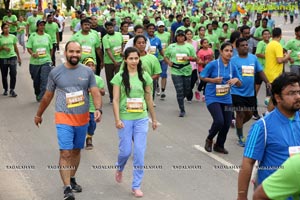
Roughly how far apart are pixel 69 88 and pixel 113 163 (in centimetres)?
220

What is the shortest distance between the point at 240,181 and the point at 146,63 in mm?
5595

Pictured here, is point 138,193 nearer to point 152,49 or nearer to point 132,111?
point 132,111

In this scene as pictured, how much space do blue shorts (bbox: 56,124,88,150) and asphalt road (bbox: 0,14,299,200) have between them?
68 centimetres

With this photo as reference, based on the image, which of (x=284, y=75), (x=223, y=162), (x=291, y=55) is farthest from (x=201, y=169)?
(x=291, y=55)

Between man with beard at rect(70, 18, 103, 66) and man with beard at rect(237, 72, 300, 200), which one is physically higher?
man with beard at rect(237, 72, 300, 200)

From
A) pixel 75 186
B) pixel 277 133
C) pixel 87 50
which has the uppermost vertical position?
pixel 277 133

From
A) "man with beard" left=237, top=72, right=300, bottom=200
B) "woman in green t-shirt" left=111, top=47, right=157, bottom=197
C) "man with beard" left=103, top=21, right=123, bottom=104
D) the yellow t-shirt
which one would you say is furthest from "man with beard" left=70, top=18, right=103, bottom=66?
"man with beard" left=237, top=72, right=300, bottom=200

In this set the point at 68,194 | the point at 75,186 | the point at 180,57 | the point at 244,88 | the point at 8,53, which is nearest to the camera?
the point at 68,194

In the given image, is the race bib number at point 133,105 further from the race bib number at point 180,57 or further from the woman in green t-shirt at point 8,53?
the woman in green t-shirt at point 8,53

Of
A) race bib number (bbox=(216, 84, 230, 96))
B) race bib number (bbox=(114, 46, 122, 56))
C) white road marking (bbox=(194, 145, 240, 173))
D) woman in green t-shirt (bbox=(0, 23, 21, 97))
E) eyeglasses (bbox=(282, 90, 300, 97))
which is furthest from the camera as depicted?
woman in green t-shirt (bbox=(0, 23, 21, 97))

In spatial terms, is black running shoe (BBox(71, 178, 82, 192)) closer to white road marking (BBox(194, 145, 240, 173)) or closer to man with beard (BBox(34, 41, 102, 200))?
man with beard (BBox(34, 41, 102, 200))

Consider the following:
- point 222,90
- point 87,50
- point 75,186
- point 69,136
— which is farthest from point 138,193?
point 87,50

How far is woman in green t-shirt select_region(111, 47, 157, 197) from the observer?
746 centimetres

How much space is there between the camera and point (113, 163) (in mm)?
9117
